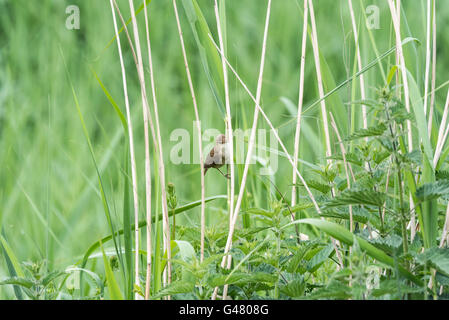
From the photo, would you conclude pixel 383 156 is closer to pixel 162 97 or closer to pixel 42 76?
pixel 162 97

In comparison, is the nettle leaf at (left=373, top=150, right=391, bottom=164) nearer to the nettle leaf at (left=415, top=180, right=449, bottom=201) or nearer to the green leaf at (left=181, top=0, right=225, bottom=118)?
the nettle leaf at (left=415, top=180, right=449, bottom=201)

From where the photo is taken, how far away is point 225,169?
188 cm

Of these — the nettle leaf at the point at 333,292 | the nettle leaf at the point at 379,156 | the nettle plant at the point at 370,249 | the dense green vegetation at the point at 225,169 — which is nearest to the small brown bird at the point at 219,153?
the dense green vegetation at the point at 225,169

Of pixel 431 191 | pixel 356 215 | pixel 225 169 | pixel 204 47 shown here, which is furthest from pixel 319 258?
pixel 225 169

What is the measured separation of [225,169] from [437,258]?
1.24m

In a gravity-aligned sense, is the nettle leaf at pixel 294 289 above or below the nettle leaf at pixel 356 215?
below

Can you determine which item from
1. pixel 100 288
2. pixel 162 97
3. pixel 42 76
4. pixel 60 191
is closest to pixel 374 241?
pixel 100 288

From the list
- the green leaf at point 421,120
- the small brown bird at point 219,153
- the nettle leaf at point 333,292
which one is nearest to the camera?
the nettle leaf at point 333,292

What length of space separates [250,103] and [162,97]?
0.83 metres

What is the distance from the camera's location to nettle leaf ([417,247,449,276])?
649mm

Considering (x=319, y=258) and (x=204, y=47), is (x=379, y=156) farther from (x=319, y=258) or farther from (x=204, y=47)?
(x=204, y=47)

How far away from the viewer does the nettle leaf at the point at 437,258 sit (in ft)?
2.13

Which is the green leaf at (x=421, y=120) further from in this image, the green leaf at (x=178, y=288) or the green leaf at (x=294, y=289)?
the green leaf at (x=178, y=288)
